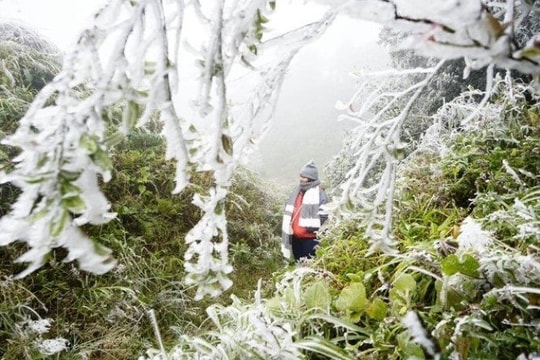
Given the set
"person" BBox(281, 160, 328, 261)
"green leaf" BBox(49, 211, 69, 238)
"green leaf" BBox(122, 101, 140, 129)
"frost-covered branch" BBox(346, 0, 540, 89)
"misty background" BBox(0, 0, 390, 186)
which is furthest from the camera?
"misty background" BBox(0, 0, 390, 186)

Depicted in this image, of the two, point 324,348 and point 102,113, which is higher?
point 102,113

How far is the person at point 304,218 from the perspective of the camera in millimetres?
5230

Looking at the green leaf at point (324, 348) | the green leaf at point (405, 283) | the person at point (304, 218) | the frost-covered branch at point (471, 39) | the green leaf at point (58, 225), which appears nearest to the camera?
the frost-covered branch at point (471, 39)

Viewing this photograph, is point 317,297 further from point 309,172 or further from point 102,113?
point 309,172

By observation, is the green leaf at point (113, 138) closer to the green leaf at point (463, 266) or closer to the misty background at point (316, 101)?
the green leaf at point (463, 266)

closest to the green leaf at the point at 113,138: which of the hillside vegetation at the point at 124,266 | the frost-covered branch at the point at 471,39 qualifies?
the frost-covered branch at the point at 471,39

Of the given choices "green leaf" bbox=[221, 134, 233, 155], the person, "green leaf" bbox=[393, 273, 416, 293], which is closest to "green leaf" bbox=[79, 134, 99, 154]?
"green leaf" bbox=[221, 134, 233, 155]

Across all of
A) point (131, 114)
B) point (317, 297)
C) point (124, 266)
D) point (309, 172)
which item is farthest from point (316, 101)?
point (131, 114)

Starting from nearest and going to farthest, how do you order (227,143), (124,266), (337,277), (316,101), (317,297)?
1. (227,143)
2. (317,297)
3. (337,277)
4. (124,266)
5. (316,101)

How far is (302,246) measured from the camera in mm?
5336

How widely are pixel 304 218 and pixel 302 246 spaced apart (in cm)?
38

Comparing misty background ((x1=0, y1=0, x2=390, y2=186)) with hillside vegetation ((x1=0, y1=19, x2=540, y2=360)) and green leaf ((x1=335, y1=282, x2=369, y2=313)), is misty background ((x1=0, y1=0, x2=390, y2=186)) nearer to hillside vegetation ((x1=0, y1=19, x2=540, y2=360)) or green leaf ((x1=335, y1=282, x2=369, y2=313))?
hillside vegetation ((x1=0, y1=19, x2=540, y2=360))

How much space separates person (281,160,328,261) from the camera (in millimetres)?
5230

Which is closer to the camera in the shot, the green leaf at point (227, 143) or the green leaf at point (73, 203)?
the green leaf at point (73, 203)
